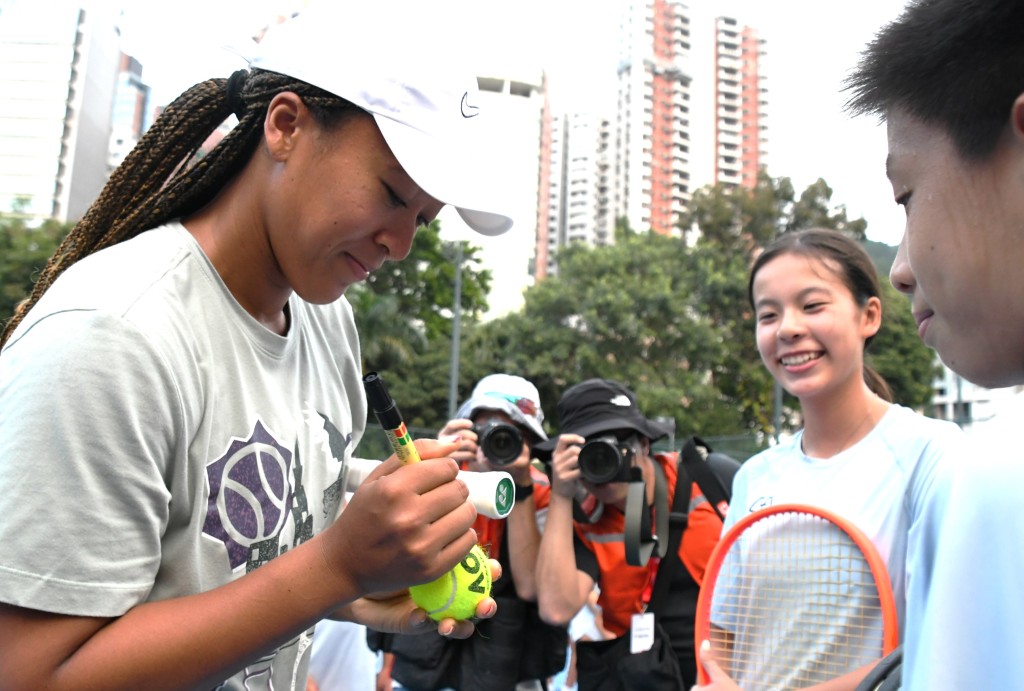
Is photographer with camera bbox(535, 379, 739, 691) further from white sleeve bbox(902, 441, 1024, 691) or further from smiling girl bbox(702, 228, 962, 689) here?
white sleeve bbox(902, 441, 1024, 691)

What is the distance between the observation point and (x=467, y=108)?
A: 1.48m

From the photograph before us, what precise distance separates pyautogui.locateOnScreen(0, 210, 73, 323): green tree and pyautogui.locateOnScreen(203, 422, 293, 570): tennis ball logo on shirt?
73.5 ft

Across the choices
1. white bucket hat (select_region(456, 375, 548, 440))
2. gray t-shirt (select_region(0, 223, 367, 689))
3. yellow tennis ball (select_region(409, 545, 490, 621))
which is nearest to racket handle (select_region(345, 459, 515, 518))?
yellow tennis ball (select_region(409, 545, 490, 621))

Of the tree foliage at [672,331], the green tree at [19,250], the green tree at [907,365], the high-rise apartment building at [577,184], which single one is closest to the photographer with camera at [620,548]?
the green tree at [19,250]

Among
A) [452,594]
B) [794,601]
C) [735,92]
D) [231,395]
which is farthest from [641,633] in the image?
[735,92]

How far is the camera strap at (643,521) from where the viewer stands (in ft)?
9.55

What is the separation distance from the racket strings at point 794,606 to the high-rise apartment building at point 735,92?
8956cm

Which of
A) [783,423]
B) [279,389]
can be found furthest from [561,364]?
[279,389]

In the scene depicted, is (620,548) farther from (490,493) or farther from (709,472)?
(490,493)

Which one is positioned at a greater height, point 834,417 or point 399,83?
point 399,83

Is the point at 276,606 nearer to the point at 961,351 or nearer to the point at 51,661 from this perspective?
the point at 51,661

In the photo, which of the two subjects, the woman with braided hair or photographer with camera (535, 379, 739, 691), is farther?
photographer with camera (535, 379, 739, 691)

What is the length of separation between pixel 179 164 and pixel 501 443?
194 cm

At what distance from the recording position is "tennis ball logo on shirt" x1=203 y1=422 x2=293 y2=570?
Answer: 4.09 feet
